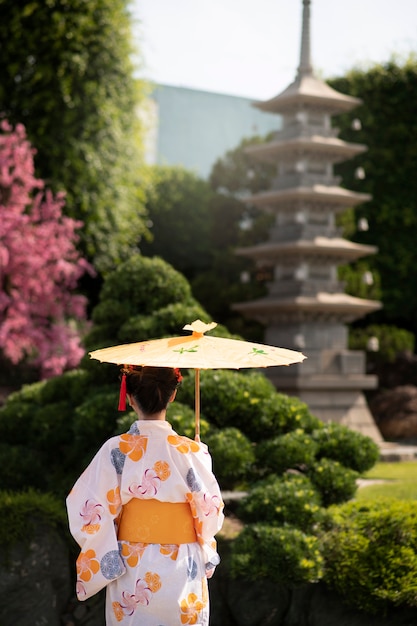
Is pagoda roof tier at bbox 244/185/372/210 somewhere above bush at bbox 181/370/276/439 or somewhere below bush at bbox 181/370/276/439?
above

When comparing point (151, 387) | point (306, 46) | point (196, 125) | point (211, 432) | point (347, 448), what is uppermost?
→ point (196, 125)

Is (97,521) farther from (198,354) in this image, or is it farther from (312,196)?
(312,196)

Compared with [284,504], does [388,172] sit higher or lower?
higher

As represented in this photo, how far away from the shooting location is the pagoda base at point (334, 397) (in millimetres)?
16625

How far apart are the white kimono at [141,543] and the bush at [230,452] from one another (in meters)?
2.86

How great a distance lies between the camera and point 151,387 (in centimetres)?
409

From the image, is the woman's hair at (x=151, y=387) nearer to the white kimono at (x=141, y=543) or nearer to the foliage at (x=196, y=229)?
the white kimono at (x=141, y=543)

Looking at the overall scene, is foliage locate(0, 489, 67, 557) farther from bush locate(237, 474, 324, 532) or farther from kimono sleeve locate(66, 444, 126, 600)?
kimono sleeve locate(66, 444, 126, 600)

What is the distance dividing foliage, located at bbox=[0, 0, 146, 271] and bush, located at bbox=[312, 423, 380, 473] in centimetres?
1121

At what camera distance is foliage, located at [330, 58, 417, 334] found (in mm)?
21984

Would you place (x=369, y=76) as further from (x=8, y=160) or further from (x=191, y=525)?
(x=191, y=525)

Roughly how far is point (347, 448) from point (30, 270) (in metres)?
9.39

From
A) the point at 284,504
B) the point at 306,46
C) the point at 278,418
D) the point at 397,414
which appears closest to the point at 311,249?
the point at 397,414

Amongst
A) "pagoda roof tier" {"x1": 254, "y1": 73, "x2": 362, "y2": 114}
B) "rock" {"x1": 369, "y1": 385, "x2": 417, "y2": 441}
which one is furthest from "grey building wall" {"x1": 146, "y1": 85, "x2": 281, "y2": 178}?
"rock" {"x1": 369, "y1": 385, "x2": 417, "y2": 441}
